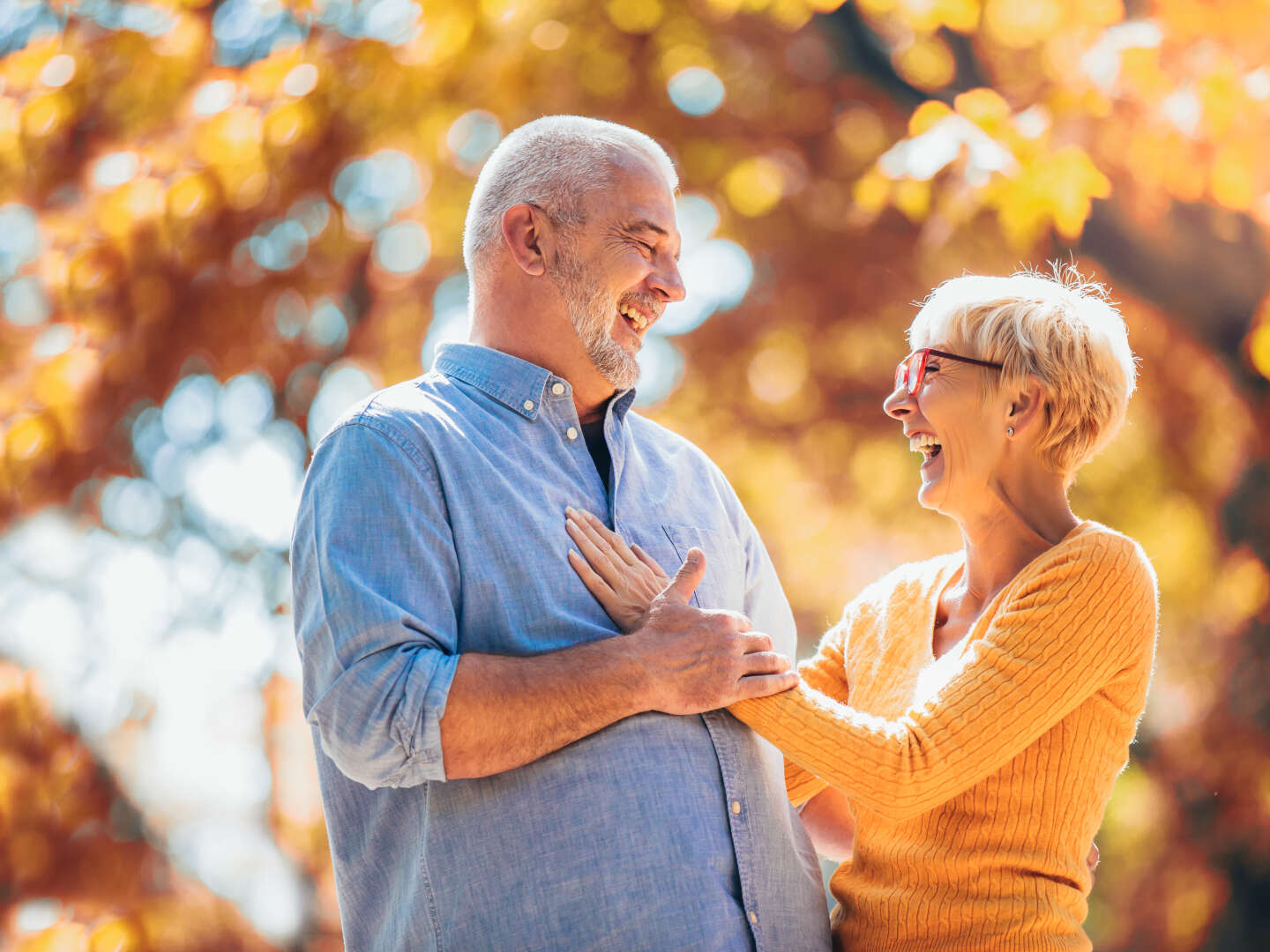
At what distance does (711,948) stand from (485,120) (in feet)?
8.30

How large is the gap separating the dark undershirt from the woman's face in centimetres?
41

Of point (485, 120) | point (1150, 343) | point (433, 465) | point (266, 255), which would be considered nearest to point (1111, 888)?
point (1150, 343)

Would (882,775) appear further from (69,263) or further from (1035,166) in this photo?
(69,263)

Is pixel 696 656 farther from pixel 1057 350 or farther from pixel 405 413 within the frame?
pixel 1057 350

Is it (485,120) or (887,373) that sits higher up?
(485,120)

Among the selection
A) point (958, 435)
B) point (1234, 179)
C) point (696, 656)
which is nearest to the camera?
point (696, 656)

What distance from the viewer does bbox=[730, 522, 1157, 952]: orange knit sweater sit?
134 cm

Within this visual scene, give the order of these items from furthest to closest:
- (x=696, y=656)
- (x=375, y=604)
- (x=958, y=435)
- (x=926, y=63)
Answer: (x=926, y=63) < (x=958, y=435) < (x=696, y=656) < (x=375, y=604)

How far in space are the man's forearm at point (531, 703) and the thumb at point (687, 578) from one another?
4.4 inches

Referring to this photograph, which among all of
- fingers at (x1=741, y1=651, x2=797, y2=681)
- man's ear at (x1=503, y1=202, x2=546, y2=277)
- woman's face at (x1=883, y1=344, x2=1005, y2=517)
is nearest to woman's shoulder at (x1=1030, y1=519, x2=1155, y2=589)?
woman's face at (x1=883, y1=344, x2=1005, y2=517)

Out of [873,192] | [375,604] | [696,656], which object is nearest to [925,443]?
[696,656]

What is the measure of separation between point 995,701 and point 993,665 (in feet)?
0.15

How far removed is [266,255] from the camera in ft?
10.7

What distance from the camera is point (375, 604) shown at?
1.19m
